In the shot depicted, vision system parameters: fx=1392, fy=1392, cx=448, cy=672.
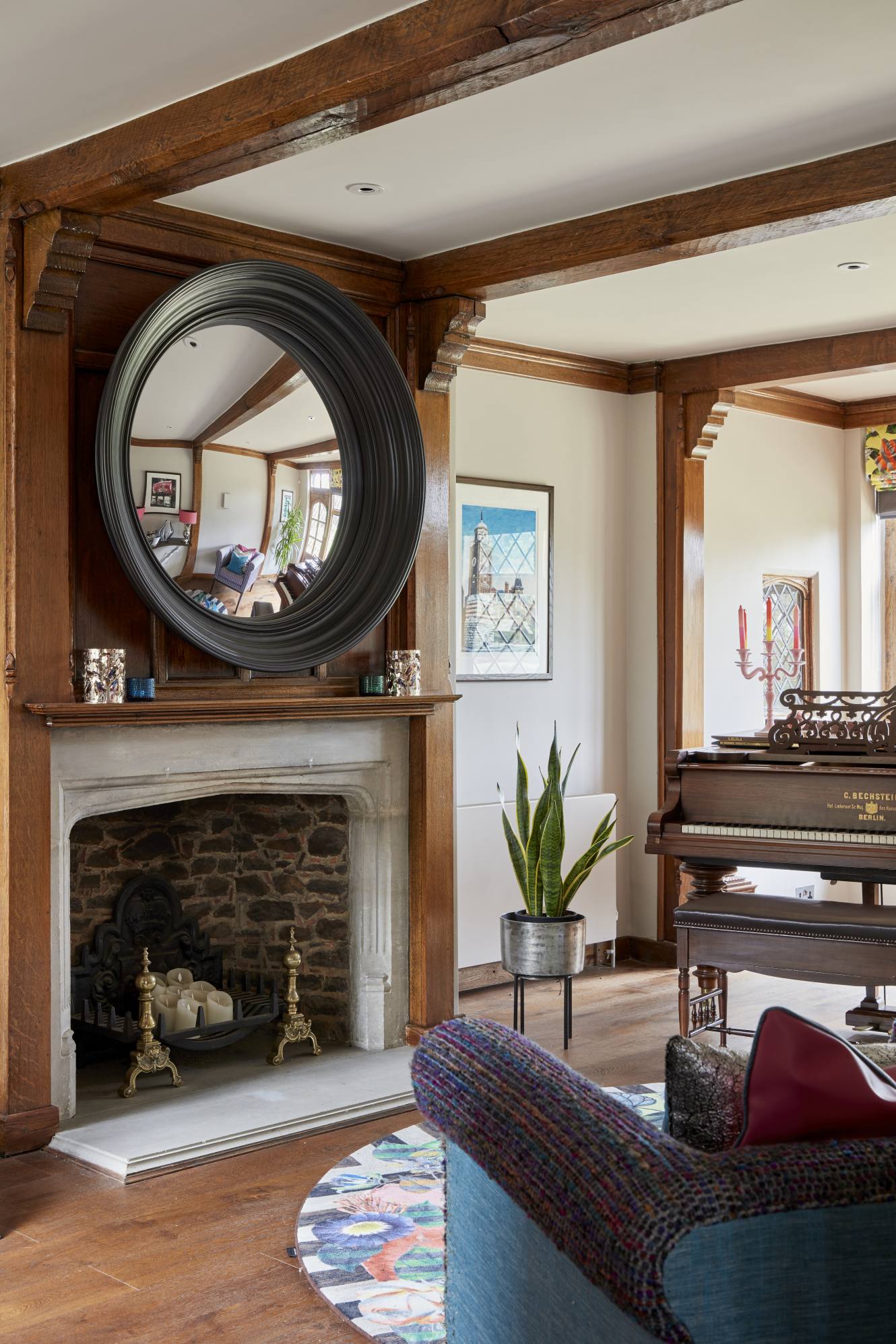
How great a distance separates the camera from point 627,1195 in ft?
5.13

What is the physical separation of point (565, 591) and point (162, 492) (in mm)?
2717

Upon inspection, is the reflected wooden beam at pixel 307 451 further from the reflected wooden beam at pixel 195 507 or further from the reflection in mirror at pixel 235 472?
the reflected wooden beam at pixel 195 507

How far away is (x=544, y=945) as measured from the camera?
16.2ft

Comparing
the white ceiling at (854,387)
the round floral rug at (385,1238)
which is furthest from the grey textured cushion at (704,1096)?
the white ceiling at (854,387)

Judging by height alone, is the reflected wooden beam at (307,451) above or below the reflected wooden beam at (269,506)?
above

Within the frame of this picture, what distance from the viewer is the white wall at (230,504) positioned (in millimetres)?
4340

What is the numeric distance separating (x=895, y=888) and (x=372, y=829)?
345 centimetres

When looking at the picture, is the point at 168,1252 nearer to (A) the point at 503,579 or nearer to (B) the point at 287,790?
(B) the point at 287,790

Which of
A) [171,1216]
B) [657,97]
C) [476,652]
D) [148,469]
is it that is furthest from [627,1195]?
[476,652]

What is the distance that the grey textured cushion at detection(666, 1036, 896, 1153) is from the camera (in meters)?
1.83

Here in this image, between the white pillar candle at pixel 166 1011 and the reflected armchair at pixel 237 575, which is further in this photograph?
the white pillar candle at pixel 166 1011

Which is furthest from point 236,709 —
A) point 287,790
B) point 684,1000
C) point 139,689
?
point 684,1000

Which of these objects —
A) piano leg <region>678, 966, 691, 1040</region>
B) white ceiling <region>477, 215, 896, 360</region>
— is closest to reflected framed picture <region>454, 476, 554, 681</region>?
white ceiling <region>477, 215, 896, 360</region>

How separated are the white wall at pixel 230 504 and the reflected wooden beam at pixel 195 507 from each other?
0.4 inches
